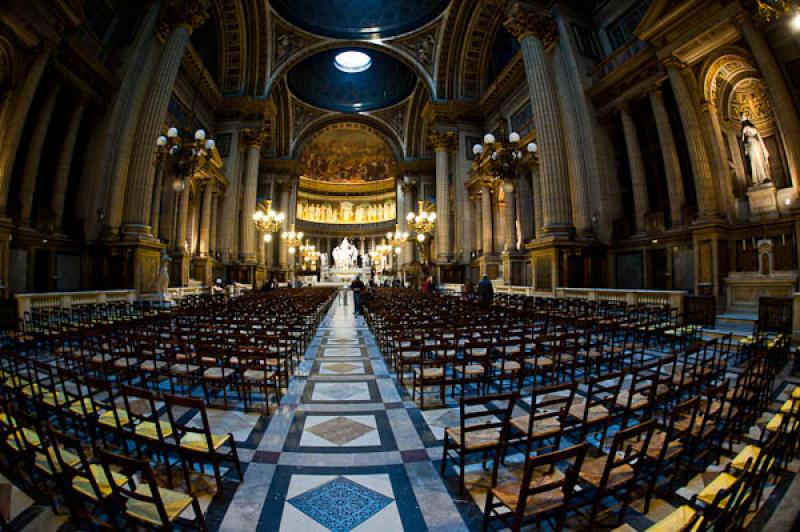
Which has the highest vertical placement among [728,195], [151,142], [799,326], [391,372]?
[151,142]

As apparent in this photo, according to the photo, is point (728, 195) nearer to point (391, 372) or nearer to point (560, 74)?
point (560, 74)

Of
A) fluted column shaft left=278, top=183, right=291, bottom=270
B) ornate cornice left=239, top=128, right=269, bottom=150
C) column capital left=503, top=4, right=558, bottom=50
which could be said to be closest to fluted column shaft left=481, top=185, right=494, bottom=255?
column capital left=503, top=4, right=558, bottom=50

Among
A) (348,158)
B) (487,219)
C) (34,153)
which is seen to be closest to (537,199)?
(487,219)

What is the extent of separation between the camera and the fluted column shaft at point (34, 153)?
39.6ft

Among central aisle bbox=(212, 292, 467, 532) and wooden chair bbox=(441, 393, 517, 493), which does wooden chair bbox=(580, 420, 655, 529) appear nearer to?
wooden chair bbox=(441, 393, 517, 493)

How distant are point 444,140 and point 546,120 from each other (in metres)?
12.5

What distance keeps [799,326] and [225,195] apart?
26987 millimetres

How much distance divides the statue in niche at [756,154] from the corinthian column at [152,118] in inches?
852

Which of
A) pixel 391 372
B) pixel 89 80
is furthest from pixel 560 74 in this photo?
pixel 89 80

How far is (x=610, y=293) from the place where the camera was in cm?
1181

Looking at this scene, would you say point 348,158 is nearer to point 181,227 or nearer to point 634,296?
point 181,227

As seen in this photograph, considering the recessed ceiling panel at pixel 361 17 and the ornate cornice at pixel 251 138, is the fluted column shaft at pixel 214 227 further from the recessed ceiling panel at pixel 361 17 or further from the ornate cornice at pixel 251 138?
the recessed ceiling panel at pixel 361 17

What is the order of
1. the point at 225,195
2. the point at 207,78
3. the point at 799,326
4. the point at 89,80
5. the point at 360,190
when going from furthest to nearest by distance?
the point at 360,190 < the point at 225,195 < the point at 207,78 < the point at 89,80 < the point at 799,326

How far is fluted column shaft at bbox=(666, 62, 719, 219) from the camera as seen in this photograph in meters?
11.8
